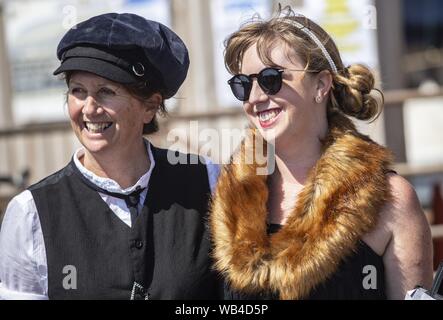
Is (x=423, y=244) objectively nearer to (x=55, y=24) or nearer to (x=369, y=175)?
(x=369, y=175)

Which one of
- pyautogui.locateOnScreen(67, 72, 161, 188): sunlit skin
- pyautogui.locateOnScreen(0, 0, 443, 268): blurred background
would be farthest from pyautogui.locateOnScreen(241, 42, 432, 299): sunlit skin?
pyautogui.locateOnScreen(0, 0, 443, 268): blurred background

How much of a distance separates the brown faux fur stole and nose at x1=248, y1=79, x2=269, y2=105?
261 millimetres

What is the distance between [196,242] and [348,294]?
20.9 inches

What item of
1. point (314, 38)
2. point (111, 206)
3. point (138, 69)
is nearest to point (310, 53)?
point (314, 38)

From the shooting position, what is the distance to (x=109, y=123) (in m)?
3.02

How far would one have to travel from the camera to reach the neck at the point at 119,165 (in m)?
3.07

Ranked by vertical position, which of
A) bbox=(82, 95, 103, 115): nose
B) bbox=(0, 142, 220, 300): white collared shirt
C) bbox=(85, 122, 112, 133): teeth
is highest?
bbox=(82, 95, 103, 115): nose

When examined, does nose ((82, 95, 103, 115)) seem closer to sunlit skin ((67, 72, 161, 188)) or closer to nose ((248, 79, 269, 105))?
sunlit skin ((67, 72, 161, 188))

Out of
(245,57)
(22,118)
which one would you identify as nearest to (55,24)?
(22,118)

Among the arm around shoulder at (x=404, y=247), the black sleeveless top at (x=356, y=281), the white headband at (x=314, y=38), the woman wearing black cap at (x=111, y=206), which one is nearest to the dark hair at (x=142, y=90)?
the woman wearing black cap at (x=111, y=206)

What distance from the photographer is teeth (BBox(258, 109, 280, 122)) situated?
2988mm

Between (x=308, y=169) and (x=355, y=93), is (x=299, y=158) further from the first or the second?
(x=355, y=93)

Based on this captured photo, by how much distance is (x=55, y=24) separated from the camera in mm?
7641

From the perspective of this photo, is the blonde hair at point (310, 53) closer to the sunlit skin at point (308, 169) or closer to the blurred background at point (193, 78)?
the sunlit skin at point (308, 169)
